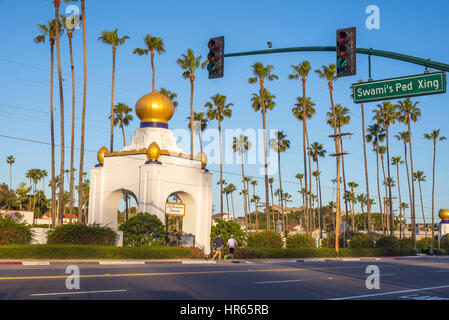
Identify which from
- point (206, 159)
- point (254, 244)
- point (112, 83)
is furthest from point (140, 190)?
point (112, 83)

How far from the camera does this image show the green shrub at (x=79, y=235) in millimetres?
28203

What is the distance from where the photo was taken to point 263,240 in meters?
41.6

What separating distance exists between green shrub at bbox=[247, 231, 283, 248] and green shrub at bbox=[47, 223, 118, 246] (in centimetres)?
1498

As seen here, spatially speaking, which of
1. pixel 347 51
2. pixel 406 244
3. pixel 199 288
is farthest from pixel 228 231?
pixel 406 244

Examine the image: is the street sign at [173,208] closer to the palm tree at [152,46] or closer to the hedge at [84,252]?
the hedge at [84,252]

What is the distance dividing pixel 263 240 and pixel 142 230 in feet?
42.7

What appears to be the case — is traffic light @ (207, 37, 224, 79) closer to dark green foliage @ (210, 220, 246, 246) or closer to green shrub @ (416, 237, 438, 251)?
dark green foliage @ (210, 220, 246, 246)

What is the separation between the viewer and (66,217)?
118m

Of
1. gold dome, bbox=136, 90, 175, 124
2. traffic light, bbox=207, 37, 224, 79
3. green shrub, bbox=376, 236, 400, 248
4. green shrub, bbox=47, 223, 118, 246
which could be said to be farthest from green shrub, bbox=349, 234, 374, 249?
traffic light, bbox=207, 37, 224, 79

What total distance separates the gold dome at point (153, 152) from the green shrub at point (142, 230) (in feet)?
15.5

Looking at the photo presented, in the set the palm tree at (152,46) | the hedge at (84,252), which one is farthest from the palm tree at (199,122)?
the hedge at (84,252)

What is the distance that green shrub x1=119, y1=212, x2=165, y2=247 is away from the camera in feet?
103

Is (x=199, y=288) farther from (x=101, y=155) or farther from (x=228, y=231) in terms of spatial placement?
(x=101, y=155)
